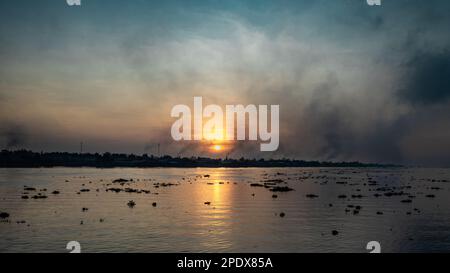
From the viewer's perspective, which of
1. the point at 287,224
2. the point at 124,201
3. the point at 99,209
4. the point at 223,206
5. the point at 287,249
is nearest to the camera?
the point at 287,249

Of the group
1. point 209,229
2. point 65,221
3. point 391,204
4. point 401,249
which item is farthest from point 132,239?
point 391,204

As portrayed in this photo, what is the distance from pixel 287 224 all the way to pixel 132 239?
18445 millimetres

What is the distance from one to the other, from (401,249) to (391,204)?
3406cm

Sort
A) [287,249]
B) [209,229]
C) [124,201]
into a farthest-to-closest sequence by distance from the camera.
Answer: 1. [124,201]
2. [209,229]
3. [287,249]

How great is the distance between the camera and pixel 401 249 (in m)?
34.4

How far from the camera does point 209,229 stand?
1651 inches
